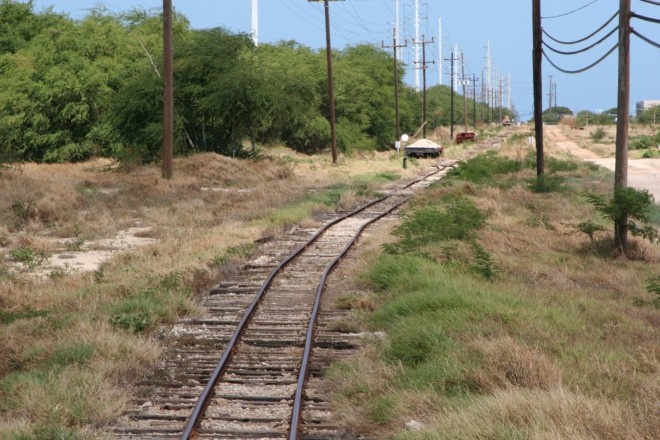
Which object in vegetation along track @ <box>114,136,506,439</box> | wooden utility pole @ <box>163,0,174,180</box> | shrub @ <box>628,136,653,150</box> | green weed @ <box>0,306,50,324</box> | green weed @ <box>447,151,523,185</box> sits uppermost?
wooden utility pole @ <box>163,0,174,180</box>

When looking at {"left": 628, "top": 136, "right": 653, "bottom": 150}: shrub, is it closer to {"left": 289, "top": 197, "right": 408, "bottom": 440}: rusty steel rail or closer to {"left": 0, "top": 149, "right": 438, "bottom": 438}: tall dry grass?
{"left": 0, "top": 149, "right": 438, "bottom": 438}: tall dry grass

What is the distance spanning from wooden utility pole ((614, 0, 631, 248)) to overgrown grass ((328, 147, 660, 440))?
99 centimetres

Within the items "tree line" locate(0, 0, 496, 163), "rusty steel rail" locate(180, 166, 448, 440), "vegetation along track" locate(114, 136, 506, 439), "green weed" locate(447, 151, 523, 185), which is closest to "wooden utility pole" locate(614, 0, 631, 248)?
"rusty steel rail" locate(180, 166, 448, 440)

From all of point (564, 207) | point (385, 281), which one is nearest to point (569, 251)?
point (385, 281)

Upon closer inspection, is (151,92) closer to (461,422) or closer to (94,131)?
(94,131)

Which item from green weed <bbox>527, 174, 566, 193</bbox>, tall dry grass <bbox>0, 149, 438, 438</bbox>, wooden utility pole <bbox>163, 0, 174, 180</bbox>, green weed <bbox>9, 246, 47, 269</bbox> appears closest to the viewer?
tall dry grass <bbox>0, 149, 438, 438</bbox>

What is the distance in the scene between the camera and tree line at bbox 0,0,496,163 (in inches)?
1566

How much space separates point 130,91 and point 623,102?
2699 centimetres

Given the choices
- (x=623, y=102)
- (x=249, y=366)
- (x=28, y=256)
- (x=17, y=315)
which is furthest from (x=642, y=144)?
(x=249, y=366)

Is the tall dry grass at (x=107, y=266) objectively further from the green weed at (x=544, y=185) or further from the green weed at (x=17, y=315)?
the green weed at (x=544, y=185)

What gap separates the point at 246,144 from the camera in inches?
2350

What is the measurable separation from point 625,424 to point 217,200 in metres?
23.1

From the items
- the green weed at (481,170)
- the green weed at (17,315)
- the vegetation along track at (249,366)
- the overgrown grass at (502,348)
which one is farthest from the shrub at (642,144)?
the green weed at (17,315)

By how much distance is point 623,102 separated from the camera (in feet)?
59.4
